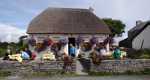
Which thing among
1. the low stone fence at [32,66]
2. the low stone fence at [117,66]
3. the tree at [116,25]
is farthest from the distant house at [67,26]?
the tree at [116,25]

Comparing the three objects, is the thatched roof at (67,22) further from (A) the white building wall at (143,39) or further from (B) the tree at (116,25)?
(B) the tree at (116,25)

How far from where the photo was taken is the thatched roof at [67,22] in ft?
139

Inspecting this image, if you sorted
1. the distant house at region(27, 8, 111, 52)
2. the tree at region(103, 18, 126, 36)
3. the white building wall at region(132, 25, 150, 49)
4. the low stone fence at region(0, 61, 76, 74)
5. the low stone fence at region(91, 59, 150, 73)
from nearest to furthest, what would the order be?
the low stone fence at region(0, 61, 76, 74) < the low stone fence at region(91, 59, 150, 73) < the distant house at region(27, 8, 111, 52) < the white building wall at region(132, 25, 150, 49) < the tree at region(103, 18, 126, 36)

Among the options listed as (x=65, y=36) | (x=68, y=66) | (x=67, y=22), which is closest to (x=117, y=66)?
(x=68, y=66)

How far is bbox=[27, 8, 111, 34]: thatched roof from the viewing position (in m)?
42.5

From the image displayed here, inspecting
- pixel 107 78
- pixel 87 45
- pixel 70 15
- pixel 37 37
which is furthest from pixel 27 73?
pixel 70 15

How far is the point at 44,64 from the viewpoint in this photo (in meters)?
22.4

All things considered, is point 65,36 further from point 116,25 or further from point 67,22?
point 116,25

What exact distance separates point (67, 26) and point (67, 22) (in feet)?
3.50

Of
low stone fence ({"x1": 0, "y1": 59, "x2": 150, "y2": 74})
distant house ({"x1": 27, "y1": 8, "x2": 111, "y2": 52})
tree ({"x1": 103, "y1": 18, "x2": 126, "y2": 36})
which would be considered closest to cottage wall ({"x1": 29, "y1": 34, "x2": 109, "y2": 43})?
distant house ({"x1": 27, "y1": 8, "x2": 111, "y2": 52})

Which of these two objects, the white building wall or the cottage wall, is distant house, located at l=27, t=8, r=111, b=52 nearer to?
the cottage wall

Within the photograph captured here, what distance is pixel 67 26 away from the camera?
43.5m

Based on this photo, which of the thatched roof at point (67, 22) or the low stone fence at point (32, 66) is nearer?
the low stone fence at point (32, 66)

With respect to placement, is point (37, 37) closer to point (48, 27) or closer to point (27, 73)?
point (48, 27)
